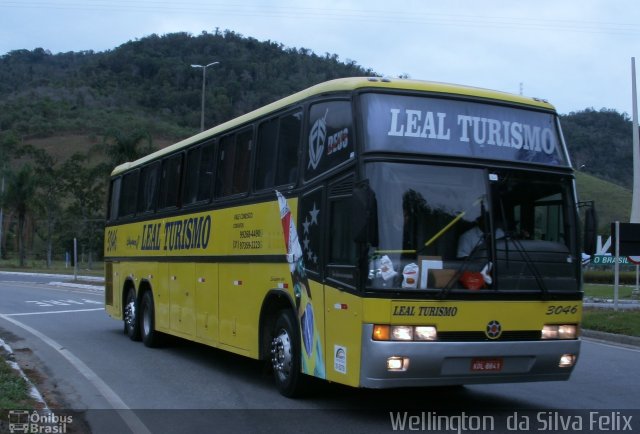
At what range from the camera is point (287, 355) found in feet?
30.3

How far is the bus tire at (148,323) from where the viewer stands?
48.4 ft

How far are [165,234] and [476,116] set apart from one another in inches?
296

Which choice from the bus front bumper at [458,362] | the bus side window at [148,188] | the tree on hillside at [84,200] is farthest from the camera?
the tree on hillside at [84,200]

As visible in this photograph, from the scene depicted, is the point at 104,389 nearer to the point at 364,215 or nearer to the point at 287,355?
the point at 287,355

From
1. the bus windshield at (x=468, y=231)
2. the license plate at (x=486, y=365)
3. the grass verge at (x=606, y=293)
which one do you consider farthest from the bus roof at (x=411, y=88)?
the grass verge at (x=606, y=293)

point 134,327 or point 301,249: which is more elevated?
point 301,249

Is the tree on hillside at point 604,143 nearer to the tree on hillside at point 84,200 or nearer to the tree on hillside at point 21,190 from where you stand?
the tree on hillside at point 84,200

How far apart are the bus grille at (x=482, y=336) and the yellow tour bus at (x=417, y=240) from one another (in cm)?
1

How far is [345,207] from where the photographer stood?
7961mm

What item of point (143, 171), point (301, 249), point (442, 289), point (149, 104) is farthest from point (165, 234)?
point (149, 104)

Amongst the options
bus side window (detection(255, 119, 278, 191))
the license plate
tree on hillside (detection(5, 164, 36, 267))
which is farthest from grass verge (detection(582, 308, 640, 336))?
tree on hillside (detection(5, 164, 36, 267))

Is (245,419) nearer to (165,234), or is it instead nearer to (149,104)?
(165,234)

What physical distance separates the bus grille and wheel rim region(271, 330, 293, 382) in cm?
233

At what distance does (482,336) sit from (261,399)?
3141 mm
